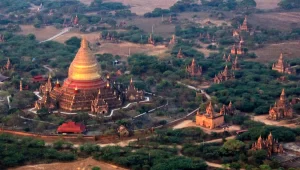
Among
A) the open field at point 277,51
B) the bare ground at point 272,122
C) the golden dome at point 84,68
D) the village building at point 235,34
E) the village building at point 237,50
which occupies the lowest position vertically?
the bare ground at point 272,122

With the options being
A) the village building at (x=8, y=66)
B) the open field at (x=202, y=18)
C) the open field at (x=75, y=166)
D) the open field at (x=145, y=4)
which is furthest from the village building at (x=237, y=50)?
the open field at (x=75, y=166)

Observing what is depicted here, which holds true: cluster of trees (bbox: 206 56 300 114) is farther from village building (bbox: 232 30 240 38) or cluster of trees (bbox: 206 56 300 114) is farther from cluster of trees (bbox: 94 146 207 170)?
village building (bbox: 232 30 240 38)

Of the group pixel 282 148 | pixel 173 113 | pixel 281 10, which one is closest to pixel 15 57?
pixel 173 113

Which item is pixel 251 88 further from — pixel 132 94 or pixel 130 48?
pixel 130 48

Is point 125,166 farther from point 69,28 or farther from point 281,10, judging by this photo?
point 281,10

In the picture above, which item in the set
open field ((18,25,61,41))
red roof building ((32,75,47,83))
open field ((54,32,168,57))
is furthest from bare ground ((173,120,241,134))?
open field ((18,25,61,41))

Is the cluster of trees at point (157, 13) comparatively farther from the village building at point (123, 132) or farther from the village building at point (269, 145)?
the village building at point (269, 145)

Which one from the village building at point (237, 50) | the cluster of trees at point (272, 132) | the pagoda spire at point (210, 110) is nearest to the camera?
the cluster of trees at point (272, 132)
